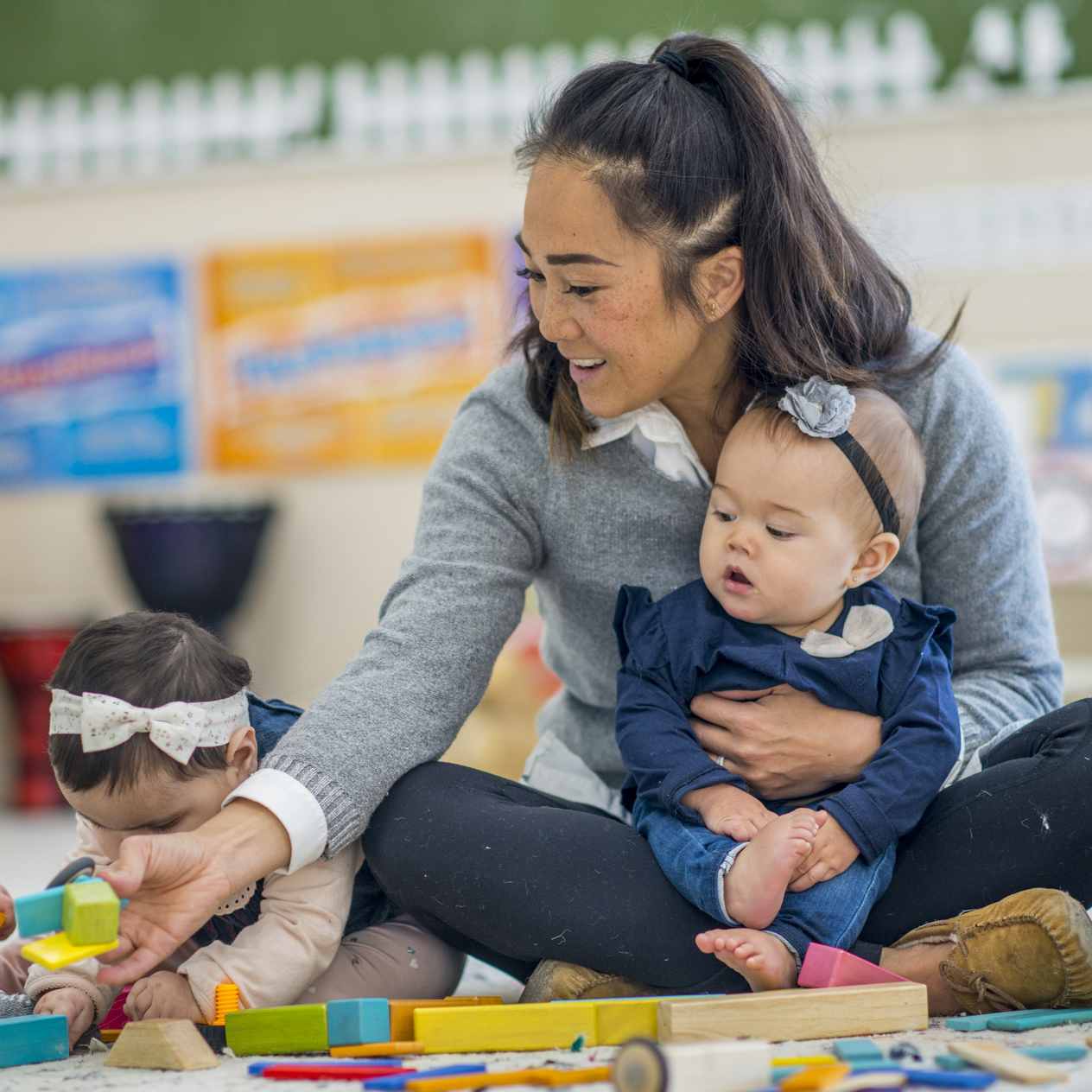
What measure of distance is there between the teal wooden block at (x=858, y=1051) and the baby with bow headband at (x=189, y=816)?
44 centimetres

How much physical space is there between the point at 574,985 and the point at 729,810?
0.20 m

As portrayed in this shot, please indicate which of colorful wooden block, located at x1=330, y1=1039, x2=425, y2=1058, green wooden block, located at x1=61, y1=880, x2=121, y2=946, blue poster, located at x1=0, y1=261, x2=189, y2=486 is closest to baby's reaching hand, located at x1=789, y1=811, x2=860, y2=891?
colorful wooden block, located at x1=330, y1=1039, x2=425, y2=1058

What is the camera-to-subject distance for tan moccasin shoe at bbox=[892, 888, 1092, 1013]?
1.00 metres

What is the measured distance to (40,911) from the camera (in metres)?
0.93

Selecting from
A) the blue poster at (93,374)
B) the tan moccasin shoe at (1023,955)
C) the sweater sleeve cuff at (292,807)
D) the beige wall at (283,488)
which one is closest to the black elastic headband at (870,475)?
the tan moccasin shoe at (1023,955)

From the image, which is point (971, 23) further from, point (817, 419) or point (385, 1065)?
point (385, 1065)

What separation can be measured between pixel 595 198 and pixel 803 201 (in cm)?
22

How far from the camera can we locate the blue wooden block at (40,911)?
92cm

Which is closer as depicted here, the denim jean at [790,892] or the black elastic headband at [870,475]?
the denim jean at [790,892]

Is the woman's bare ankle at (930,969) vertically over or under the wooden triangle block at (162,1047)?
under

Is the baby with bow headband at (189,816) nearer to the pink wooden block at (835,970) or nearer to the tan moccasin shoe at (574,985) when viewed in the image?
the tan moccasin shoe at (574,985)

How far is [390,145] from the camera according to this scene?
3.81 metres

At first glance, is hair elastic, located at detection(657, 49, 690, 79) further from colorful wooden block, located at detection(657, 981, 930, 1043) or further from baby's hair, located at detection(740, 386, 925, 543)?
colorful wooden block, located at detection(657, 981, 930, 1043)

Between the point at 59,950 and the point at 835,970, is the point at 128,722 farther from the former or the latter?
the point at 835,970
